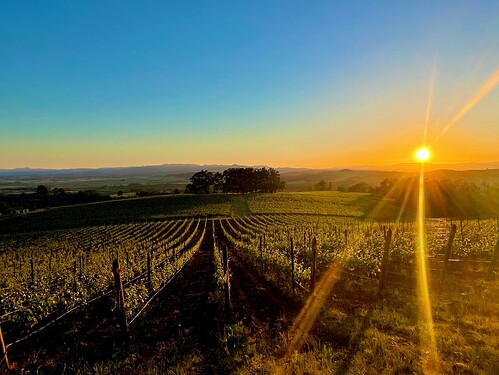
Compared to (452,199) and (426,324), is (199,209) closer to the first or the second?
(452,199)

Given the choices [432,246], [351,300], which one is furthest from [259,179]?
[351,300]

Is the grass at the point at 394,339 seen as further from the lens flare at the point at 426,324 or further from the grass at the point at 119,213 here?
the grass at the point at 119,213

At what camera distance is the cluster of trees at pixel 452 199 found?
75750 mm

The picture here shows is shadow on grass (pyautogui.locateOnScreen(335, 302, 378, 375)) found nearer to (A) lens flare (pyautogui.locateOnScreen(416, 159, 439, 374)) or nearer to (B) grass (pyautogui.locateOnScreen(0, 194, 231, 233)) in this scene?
(A) lens flare (pyautogui.locateOnScreen(416, 159, 439, 374))

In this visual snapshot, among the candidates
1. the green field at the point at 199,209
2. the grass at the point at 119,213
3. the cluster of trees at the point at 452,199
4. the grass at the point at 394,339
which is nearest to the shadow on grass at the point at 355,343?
the grass at the point at 394,339

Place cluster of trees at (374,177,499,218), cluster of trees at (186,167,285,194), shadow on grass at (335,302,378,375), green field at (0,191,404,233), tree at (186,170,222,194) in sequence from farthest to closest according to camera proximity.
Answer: tree at (186,170,222,194) < cluster of trees at (186,167,285,194) < cluster of trees at (374,177,499,218) < green field at (0,191,404,233) < shadow on grass at (335,302,378,375)

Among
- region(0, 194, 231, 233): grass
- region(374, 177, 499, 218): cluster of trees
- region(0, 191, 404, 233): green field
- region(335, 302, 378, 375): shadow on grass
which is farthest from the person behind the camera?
region(374, 177, 499, 218): cluster of trees

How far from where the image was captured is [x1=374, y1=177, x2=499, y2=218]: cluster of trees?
249 feet

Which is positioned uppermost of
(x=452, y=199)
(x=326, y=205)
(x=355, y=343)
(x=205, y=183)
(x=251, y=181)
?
(x=251, y=181)

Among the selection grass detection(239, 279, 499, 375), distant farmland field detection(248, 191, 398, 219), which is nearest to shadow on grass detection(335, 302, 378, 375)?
grass detection(239, 279, 499, 375)

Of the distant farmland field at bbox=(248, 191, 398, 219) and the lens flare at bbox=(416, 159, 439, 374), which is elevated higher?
the lens flare at bbox=(416, 159, 439, 374)

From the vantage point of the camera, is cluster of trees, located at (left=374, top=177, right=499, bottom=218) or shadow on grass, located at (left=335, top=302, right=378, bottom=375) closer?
shadow on grass, located at (left=335, top=302, right=378, bottom=375)

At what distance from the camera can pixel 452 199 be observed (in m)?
80.6

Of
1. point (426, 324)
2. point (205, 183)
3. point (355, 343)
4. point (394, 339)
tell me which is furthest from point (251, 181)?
point (355, 343)
